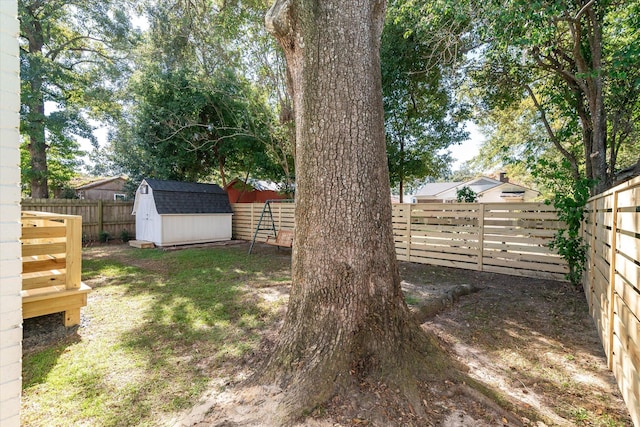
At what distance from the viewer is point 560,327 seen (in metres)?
3.39

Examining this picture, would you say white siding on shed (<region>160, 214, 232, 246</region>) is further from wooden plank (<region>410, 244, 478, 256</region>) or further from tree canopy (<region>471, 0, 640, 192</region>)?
tree canopy (<region>471, 0, 640, 192</region>)

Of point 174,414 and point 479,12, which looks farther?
point 479,12

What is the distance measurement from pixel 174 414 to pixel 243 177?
15425 millimetres

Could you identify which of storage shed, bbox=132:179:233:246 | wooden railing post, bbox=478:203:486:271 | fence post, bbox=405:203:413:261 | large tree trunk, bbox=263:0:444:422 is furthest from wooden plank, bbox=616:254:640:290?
storage shed, bbox=132:179:233:246

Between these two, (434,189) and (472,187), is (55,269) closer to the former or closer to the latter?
(472,187)

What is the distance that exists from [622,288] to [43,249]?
5258mm

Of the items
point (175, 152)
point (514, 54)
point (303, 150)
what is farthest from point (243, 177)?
point (303, 150)

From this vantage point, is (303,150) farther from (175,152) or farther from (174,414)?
(175,152)

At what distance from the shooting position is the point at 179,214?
9.59 meters

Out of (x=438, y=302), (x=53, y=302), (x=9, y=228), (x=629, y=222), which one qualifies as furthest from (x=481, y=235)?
(x=53, y=302)

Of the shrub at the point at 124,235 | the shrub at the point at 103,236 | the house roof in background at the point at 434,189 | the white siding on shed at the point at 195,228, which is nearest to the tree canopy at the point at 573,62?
the white siding on shed at the point at 195,228

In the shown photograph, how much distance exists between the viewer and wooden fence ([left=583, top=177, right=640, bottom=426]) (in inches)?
72.2

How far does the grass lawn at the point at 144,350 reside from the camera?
2.04 metres

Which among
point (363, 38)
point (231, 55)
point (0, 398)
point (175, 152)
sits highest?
point (231, 55)
